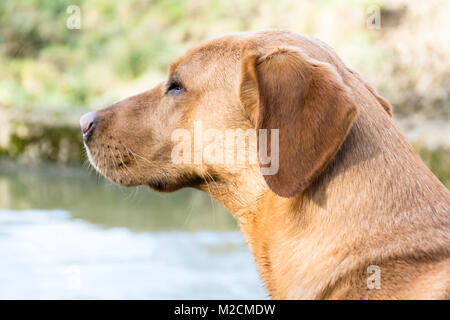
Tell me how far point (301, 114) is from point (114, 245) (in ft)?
16.7

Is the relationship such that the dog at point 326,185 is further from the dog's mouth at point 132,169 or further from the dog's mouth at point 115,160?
the dog's mouth at point 115,160

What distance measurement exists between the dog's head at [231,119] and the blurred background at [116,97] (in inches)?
111

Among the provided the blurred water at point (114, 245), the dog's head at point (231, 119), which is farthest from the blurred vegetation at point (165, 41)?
the dog's head at point (231, 119)

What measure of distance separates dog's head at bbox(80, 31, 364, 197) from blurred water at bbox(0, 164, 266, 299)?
2.80 meters

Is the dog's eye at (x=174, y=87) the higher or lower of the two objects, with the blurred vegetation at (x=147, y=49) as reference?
higher

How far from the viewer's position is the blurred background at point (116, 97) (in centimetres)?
618

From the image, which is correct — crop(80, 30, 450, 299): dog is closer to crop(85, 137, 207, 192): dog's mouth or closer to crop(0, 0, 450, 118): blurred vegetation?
crop(85, 137, 207, 192): dog's mouth

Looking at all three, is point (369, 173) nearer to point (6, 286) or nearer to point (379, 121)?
point (379, 121)

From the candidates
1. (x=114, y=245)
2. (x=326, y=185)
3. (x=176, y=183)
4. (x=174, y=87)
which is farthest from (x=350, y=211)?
(x=114, y=245)

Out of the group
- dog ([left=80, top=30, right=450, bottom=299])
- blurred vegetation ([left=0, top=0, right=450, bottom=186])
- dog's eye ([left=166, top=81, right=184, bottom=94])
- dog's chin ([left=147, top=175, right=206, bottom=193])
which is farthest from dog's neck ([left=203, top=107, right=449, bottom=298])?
blurred vegetation ([left=0, top=0, right=450, bottom=186])

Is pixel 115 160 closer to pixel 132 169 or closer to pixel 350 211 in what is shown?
pixel 132 169

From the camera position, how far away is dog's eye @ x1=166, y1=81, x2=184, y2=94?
2801 millimetres

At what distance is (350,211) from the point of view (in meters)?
2.19
